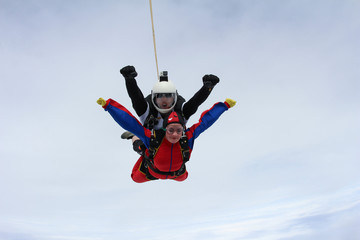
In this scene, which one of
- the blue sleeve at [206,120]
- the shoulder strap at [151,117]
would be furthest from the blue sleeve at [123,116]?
the blue sleeve at [206,120]

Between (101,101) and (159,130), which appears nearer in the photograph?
(101,101)

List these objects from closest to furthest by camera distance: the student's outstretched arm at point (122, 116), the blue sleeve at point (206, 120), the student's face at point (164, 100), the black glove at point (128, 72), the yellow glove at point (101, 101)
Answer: the black glove at point (128, 72)
the yellow glove at point (101, 101)
the student's outstretched arm at point (122, 116)
the student's face at point (164, 100)
the blue sleeve at point (206, 120)

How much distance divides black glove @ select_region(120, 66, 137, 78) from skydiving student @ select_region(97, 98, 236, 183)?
42 centimetres

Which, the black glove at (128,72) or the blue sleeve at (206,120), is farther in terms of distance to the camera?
the blue sleeve at (206,120)

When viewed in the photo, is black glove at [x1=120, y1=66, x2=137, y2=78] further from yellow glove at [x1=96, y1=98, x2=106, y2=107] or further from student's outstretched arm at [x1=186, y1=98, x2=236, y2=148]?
student's outstretched arm at [x1=186, y1=98, x2=236, y2=148]

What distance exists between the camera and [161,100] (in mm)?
3951

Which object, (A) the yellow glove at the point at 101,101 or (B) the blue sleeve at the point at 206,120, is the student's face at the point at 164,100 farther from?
(A) the yellow glove at the point at 101,101

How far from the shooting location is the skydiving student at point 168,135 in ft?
12.5

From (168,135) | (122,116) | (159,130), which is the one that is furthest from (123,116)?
(168,135)

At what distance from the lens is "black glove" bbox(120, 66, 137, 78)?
3.57m

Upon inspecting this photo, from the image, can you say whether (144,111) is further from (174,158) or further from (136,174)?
(136,174)

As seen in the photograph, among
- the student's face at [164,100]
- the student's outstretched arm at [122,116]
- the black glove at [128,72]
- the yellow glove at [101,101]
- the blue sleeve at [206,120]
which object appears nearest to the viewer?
the black glove at [128,72]

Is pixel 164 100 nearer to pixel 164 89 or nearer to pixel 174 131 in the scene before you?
pixel 164 89

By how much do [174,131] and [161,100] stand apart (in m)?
0.44
